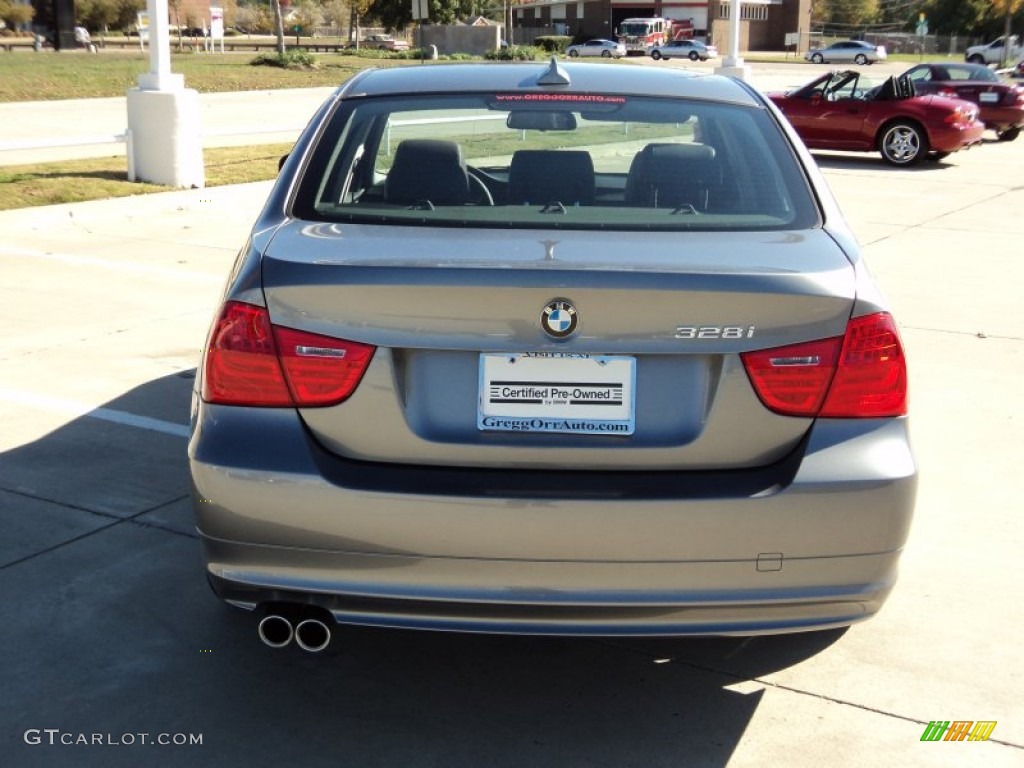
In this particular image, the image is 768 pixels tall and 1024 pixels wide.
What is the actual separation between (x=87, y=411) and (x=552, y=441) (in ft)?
12.1

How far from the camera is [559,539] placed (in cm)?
304

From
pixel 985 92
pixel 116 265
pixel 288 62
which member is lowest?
pixel 116 265

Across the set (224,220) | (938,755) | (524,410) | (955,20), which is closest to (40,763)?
(524,410)

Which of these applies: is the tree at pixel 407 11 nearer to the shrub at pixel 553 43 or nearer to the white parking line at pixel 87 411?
the shrub at pixel 553 43

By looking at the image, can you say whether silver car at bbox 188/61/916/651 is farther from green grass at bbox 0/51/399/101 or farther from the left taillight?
green grass at bbox 0/51/399/101

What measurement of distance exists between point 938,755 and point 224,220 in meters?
9.88

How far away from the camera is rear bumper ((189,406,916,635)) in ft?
9.99

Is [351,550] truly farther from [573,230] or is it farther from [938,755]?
[938,755]

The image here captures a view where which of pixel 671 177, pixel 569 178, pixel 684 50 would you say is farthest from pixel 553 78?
pixel 684 50

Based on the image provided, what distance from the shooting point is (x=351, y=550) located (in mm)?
3094

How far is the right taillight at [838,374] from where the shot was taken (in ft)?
10.2

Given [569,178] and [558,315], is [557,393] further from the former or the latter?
[569,178]

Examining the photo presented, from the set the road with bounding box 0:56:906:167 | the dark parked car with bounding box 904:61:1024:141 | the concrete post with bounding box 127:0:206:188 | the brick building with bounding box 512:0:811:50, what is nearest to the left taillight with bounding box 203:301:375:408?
the road with bounding box 0:56:906:167

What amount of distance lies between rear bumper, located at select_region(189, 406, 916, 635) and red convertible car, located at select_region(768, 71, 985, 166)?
690 inches
